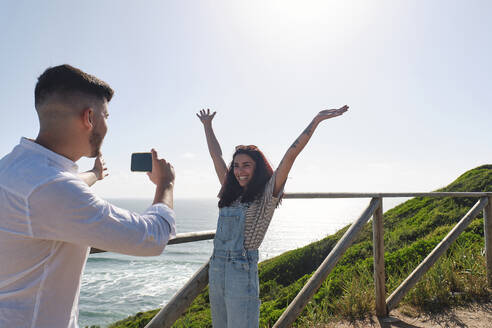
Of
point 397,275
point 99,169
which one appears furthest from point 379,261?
point 99,169

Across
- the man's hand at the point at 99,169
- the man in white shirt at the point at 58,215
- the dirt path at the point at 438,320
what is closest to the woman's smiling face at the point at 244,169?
the man's hand at the point at 99,169

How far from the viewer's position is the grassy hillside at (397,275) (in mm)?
3809

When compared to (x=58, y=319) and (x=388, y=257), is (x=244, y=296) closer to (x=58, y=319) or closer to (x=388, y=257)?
(x=58, y=319)

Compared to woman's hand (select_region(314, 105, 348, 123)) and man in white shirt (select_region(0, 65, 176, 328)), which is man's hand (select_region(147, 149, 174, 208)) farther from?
woman's hand (select_region(314, 105, 348, 123))

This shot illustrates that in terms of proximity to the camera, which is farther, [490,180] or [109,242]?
[490,180]

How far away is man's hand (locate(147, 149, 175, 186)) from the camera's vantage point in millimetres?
1188

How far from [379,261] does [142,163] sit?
3215mm

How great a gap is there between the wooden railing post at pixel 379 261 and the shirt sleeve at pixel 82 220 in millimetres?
3169

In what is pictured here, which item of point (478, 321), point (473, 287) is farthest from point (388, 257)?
point (478, 321)

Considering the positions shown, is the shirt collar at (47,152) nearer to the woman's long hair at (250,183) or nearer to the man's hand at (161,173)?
the man's hand at (161,173)

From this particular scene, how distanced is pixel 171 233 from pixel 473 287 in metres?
4.92

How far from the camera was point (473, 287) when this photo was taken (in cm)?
433

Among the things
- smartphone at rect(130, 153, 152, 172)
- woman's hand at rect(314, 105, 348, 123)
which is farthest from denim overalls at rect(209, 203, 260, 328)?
smartphone at rect(130, 153, 152, 172)

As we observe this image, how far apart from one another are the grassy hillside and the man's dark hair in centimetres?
222
